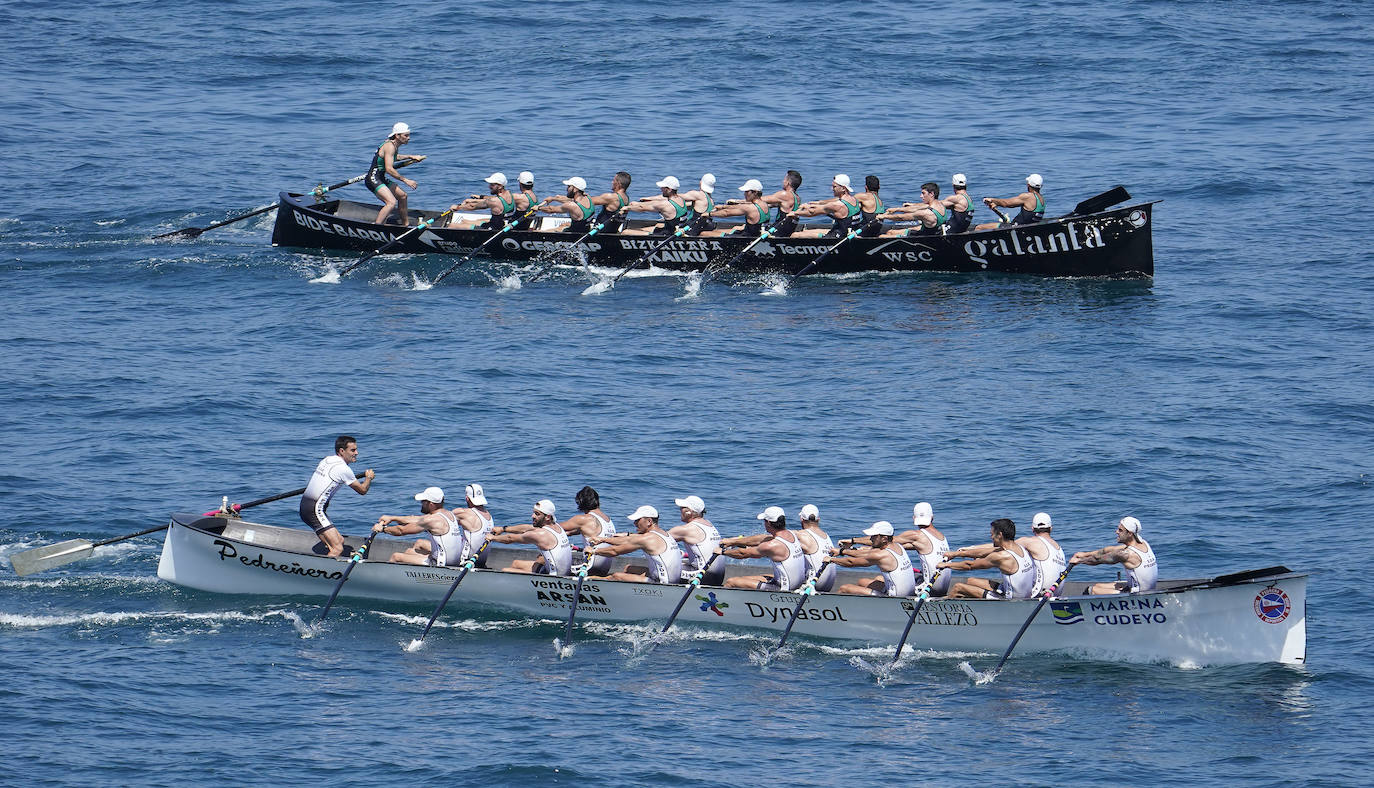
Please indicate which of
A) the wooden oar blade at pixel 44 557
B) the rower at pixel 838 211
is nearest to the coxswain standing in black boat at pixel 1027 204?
the rower at pixel 838 211

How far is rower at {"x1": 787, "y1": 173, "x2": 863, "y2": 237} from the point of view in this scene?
41031 millimetres

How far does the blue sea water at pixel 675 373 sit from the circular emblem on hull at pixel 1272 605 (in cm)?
88

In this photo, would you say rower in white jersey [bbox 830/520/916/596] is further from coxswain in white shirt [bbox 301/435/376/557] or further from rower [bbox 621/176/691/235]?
rower [bbox 621/176/691/235]

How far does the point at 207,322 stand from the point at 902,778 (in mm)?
22348

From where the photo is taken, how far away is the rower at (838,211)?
1615 inches

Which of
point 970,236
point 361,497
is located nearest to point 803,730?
point 361,497

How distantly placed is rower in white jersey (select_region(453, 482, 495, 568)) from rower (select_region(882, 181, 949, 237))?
15841 mm

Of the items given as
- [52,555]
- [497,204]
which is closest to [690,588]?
[52,555]

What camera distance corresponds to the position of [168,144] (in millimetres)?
54344

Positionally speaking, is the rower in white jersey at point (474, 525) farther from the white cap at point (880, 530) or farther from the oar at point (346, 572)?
the white cap at point (880, 530)

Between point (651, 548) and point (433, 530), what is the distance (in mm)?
3417

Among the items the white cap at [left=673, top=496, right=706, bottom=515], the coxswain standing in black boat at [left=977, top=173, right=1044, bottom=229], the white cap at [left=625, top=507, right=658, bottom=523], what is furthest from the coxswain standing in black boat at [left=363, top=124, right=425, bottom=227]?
the white cap at [left=625, top=507, right=658, bottom=523]

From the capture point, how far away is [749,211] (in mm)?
41500

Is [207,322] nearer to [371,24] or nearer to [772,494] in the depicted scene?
[772,494]
